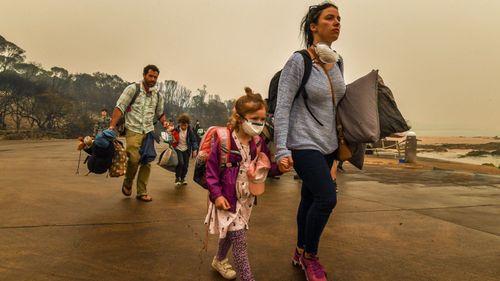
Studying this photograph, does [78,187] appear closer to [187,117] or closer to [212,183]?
[187,117]

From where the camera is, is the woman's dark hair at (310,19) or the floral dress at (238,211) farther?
the woman's dark hair at (310,19)

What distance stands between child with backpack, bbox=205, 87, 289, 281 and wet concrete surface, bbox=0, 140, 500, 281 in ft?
1.27

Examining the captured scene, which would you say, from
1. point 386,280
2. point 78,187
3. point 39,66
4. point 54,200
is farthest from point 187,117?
point 39,66

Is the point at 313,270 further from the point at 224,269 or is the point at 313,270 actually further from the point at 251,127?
the point at 251,127

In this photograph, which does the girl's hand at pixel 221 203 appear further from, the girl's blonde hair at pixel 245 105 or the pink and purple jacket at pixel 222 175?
the girl's blonde hair at pixel 245 105

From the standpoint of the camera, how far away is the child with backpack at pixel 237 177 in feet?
8.38

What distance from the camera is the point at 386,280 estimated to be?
2.79 m

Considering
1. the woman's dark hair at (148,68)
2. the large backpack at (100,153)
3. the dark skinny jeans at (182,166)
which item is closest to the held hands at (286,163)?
the large backpack at (100,153)

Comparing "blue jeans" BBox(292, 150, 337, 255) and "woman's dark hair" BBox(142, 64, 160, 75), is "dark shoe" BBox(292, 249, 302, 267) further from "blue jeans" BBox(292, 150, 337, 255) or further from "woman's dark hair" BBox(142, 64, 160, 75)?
"woman's dark hair" BBox(142, 64, 160, 75)

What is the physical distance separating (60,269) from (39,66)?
286 feet

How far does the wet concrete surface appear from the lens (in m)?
2.90

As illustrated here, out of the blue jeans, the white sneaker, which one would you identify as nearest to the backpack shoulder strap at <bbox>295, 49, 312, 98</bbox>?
the blue jeans

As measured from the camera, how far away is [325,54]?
274cm

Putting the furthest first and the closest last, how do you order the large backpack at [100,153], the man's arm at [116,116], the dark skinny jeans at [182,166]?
the dark skinny jeans at [182,166] < the man's arm at [116,116] < the large backpack at [100,153]
